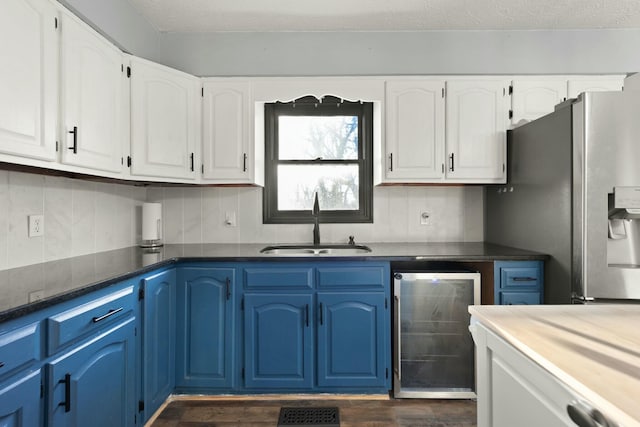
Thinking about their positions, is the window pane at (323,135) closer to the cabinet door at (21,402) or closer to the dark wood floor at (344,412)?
the dark wood floor at (344,412)

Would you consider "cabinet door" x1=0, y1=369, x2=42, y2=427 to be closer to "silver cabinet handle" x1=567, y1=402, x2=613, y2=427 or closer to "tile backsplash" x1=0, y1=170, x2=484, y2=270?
"silver cabinet handle" x1=567, y1=402, x2=613, y2=427

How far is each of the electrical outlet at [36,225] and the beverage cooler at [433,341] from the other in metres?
1.96

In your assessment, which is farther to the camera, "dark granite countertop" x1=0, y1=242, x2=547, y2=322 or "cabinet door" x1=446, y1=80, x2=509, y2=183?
"cabinet door" x1=446, y1=80, x2=509, y2=183

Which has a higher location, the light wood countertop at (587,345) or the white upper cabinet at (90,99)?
the white upper cabinet at (90,99)

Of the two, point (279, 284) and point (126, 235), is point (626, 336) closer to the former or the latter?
point (279, 284)

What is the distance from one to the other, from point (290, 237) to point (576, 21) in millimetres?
2618

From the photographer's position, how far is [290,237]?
2.92 meters

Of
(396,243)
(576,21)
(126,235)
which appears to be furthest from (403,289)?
(576,21)

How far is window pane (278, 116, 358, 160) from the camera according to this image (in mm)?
2967

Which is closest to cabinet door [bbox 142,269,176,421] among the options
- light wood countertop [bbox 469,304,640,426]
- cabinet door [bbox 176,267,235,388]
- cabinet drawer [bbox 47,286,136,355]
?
cabinet door [bbox 176,267,235,388]

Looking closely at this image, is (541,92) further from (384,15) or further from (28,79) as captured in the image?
(28,79)

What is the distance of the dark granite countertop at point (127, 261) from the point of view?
125 centimetres

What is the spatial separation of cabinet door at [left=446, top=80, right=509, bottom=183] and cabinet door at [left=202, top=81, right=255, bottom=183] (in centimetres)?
143

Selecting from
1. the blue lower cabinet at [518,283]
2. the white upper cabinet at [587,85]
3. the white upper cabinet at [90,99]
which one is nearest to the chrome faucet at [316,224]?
the blue lower cabinet at [518,283]
